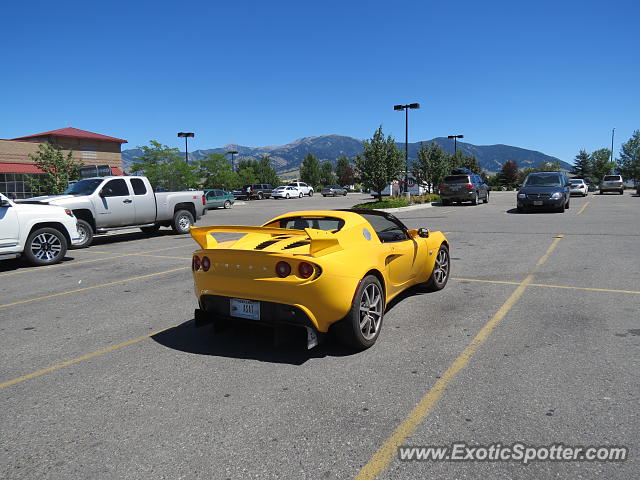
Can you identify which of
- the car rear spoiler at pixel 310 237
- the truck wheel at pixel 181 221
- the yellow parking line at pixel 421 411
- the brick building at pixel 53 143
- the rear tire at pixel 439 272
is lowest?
the yellow parking line at pixel 421 411

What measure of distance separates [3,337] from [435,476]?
4862 millimetres

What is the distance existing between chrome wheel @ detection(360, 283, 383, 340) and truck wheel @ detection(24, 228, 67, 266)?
336 inches

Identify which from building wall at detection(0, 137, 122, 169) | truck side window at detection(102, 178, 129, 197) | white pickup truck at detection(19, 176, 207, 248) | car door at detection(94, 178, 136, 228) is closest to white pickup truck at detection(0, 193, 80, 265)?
white pickup truck at detection(19, 176, 207, 248)

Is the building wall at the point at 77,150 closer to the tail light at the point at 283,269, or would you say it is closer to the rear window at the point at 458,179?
the rear window at the point at 458,179

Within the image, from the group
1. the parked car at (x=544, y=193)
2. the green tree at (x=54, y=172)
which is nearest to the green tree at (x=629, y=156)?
the parked car at (x=544, y=193)

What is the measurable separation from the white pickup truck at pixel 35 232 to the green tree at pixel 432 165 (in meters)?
32.3

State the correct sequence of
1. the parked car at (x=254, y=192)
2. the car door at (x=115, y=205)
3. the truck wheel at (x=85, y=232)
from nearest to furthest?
the truck wheel at (x=85, y=232)
the car door at (x=115, y=205)
the parked car at (x=254, y=192)

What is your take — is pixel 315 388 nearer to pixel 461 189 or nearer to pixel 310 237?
pixel 310 237

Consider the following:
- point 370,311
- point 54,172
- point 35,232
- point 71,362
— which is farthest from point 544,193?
point 54,172

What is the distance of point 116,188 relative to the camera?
13.8 m

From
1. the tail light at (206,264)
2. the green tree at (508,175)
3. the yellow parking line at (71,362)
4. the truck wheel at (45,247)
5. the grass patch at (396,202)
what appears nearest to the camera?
the yellow parking line at (71,362)

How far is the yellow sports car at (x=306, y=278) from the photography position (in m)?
4.00

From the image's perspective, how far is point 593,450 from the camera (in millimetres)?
2732

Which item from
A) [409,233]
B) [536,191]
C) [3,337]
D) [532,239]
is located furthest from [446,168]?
[3,337]
